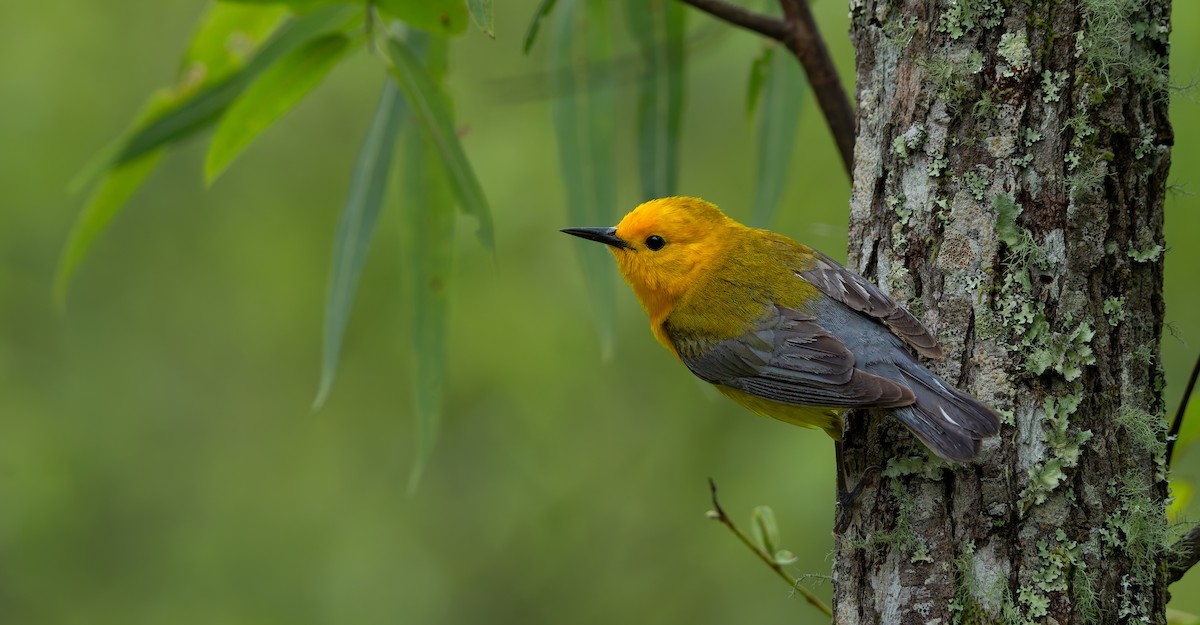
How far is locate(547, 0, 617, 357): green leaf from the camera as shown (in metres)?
3.66

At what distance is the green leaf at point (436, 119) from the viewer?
3176 millimetres

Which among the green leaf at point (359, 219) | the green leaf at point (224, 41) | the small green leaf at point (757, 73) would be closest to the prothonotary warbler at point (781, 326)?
the small green leaf at point (757, 73)

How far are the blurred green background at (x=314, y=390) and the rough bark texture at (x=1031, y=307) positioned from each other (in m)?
3.16

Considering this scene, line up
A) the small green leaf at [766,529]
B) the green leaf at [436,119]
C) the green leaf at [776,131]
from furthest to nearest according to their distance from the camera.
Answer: the green leaf at [776,131] → the green leaf at [436,119] → the small green leaf at [766,529]

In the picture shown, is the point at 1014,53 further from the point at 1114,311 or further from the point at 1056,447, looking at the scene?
the point at 1056,447

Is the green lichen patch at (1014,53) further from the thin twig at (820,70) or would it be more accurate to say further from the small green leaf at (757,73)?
the small green leaf at (757,73)

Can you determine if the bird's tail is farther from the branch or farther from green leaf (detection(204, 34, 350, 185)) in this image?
green leaf (detection(204, 34, 350, 185))

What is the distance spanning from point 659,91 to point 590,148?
0.31 meters

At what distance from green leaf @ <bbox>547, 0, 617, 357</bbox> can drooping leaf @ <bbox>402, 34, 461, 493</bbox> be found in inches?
16.1

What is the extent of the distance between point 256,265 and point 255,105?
12.7ft

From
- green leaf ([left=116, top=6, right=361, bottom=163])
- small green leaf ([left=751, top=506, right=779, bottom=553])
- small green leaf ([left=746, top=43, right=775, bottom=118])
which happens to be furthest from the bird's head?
green leaf ([left=116, top=6, right=361, bottom=163])

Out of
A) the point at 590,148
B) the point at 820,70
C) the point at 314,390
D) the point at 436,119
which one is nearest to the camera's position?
the point at 820,70

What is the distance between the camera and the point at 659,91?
12.2 ft

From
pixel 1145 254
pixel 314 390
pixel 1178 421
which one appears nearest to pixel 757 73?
pixel 1145 254
